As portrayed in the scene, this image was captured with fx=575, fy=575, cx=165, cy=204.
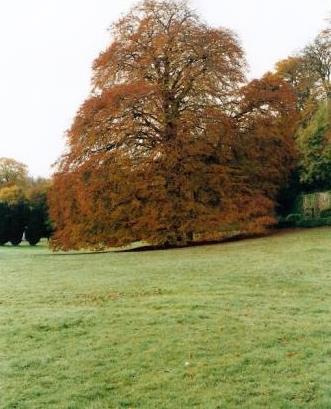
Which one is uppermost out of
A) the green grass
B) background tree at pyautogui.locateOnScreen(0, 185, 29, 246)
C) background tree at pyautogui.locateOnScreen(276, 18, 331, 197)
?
background tree at pyautogui.locateOnScreen(276, 18, 331, 197)

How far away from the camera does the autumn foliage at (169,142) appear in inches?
1057

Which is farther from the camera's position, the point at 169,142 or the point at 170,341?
the point at 169,142

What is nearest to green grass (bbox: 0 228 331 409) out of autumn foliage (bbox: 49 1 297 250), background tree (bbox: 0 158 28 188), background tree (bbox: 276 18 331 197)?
autumn foliage (bbox: 49 1 297 250)

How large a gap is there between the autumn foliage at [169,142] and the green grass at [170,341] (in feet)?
40.8

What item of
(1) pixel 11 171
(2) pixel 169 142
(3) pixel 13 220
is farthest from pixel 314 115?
(1) pixel 11 171

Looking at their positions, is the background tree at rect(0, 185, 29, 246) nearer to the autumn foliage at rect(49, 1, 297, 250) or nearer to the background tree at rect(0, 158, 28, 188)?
the autumn foliage at rect(49, 1, 297, 250)

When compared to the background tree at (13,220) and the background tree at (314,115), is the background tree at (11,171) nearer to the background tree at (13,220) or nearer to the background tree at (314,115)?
the background tree at (13,220)

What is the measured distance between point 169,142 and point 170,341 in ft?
63.9

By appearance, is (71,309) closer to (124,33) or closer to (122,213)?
(122,213)

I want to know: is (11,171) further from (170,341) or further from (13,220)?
(170,341)

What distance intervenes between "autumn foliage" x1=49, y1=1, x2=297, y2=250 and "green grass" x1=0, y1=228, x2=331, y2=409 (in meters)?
12.4

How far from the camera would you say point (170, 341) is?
26.9 ft

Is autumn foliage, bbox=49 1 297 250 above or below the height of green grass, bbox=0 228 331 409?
above

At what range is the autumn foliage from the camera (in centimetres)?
2684
